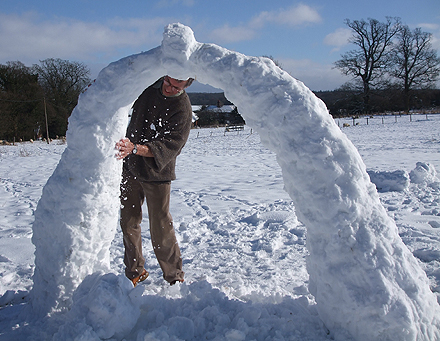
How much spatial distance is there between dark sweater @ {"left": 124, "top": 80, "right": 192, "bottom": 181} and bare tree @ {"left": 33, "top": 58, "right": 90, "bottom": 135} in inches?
1086

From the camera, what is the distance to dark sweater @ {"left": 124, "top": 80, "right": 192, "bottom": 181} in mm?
2479

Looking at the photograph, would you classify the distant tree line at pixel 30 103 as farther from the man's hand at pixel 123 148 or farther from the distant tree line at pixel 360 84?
the man's hand at pixel 123 148

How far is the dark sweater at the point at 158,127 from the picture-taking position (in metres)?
2.48

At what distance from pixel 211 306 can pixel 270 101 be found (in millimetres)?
1387

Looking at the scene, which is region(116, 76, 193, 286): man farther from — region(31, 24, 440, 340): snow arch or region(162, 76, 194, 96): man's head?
region(31, 24, 440, 340): snow arch

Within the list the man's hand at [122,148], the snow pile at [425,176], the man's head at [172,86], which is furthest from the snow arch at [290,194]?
the snow pile at [425,176]

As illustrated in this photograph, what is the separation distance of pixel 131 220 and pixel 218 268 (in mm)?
1016

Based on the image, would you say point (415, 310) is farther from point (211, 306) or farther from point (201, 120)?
point (201, 120)

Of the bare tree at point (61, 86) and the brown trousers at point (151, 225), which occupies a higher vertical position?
the bare tree at point (61, 86)

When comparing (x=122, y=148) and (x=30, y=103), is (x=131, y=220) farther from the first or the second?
(x=30, y=103)

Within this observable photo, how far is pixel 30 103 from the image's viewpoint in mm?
23938

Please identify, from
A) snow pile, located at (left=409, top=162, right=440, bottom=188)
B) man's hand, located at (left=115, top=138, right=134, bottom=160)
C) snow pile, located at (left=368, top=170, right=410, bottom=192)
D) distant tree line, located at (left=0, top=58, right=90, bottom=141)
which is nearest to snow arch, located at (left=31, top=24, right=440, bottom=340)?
man's hand, located at (left=115, top=138, right=134, bottom=160)

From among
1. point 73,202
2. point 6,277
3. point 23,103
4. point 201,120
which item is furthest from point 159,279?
point 201,120

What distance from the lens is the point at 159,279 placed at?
2.80 meters
